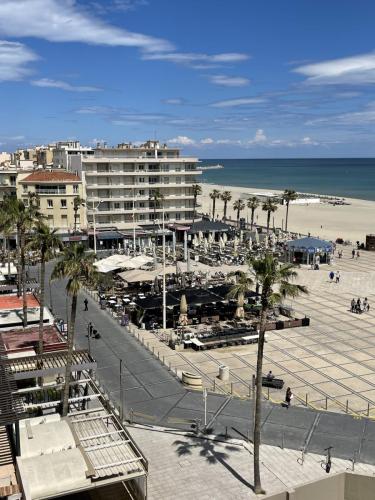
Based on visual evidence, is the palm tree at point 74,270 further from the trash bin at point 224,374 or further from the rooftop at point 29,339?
the trash bin at point 224,374

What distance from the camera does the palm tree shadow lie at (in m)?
21.3

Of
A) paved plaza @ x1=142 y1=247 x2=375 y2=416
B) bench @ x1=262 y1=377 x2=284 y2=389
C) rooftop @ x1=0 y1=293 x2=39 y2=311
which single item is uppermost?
rooftop @ x1=0 y1=293 x2=39 y2=311

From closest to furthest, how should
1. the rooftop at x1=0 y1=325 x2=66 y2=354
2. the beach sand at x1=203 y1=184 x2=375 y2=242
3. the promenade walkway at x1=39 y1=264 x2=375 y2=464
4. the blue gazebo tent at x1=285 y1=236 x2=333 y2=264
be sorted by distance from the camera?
the promenade walkway at x1=39 y1=264 x2=375 y2=464, the rooftop at x1=0 y1=325 x2=66 y2=354, the blue gazebo tent at x1=285 y1=236 x2=333 y2=264, the beach sand at x1=203 y1=184 x2=375 y2=242

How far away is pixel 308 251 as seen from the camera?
6400 cm

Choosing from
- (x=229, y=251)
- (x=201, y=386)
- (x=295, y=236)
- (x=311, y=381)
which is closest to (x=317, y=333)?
(x=311, y=381)

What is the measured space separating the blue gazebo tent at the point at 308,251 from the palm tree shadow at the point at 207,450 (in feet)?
145

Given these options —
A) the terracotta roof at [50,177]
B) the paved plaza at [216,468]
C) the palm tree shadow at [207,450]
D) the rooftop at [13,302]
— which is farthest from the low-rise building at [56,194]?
the paved plaza at [216,468]

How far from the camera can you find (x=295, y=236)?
81625 millimetres

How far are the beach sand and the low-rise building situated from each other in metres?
40.6

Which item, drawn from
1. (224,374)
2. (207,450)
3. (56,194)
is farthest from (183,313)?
(56,194)

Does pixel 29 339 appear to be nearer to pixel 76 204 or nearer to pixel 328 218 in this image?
pixel 76 204

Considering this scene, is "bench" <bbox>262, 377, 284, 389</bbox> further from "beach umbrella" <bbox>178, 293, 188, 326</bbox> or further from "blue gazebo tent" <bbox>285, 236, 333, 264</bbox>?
"blue gazebo tent" <bbox>285, 236, 333, 264</bbox>

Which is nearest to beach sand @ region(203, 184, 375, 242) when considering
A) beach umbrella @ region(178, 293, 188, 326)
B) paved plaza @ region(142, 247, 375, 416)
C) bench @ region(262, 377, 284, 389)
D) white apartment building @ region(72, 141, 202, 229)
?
white apartment building @ region(72, 141, 202, 229)

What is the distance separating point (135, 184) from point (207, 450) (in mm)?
61565
